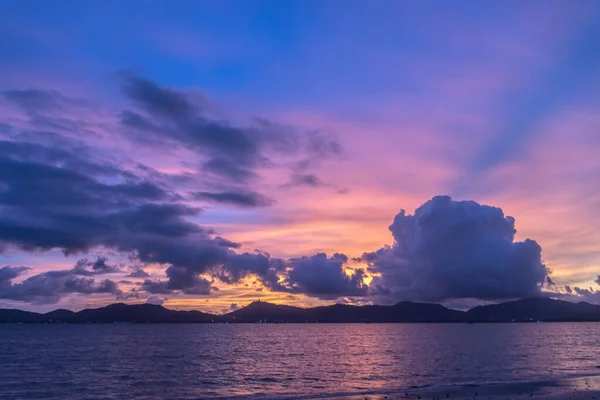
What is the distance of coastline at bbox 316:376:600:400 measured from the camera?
5831 cm

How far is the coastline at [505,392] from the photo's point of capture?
58.3 metres

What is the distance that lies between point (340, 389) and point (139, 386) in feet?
94.5

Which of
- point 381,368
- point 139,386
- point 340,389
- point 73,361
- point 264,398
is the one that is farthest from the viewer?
point 73,361

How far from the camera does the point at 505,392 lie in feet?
204

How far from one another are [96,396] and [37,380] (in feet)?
73.9

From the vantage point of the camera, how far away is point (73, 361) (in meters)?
112

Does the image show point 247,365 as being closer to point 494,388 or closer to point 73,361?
point 73,361

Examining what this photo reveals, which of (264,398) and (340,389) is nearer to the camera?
(264,398)

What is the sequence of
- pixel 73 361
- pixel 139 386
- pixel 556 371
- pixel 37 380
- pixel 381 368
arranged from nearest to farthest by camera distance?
pixel 139 386 < pixel 37 380 < pixel 556 371 < pixel 381 368 < pixel 73 361

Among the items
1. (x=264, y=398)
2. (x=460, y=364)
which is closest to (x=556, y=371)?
(x=460, y=364)

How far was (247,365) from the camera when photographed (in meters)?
104

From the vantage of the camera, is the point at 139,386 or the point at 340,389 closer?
the point at 340,389

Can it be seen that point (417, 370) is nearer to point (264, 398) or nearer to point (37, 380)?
point (264, 398)

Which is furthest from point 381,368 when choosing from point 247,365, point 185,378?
point 185,378
